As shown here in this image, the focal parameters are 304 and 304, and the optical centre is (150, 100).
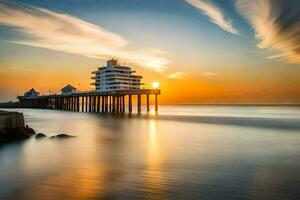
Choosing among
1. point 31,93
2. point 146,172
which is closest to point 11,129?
point 146,172

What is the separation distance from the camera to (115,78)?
331ft

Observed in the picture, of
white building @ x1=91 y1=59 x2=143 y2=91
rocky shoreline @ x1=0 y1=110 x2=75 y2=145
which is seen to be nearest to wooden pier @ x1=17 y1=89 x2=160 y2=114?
white building @ x1=91 y1=59 x2=143 y2=91

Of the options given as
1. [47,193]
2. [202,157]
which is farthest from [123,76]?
[47,193]

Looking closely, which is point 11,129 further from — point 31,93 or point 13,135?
point 31,93

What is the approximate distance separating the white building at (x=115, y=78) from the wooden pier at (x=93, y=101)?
515cm

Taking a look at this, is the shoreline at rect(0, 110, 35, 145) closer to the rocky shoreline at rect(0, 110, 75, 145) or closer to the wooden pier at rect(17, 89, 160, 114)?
the rocky shoreline at rect(0, 110, 75, 145)

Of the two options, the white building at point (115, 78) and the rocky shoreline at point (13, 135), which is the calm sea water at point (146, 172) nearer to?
the rocky shoreline at point (13, 135)

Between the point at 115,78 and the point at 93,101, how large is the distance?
13.8 meters

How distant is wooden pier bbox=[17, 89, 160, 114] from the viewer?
244 feet

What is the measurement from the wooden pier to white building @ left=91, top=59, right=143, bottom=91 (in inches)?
203

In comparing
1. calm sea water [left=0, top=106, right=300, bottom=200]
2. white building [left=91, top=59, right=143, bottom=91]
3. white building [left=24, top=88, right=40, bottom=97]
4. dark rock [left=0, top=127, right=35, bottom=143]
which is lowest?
calm sea water [left=0, top=106, right=300, bottom=200]

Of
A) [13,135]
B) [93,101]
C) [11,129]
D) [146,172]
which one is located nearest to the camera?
[146,172]

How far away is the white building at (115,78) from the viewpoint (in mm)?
101125

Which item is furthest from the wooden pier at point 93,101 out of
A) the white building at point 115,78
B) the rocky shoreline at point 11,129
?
the rocky shoreline at point 11,129
